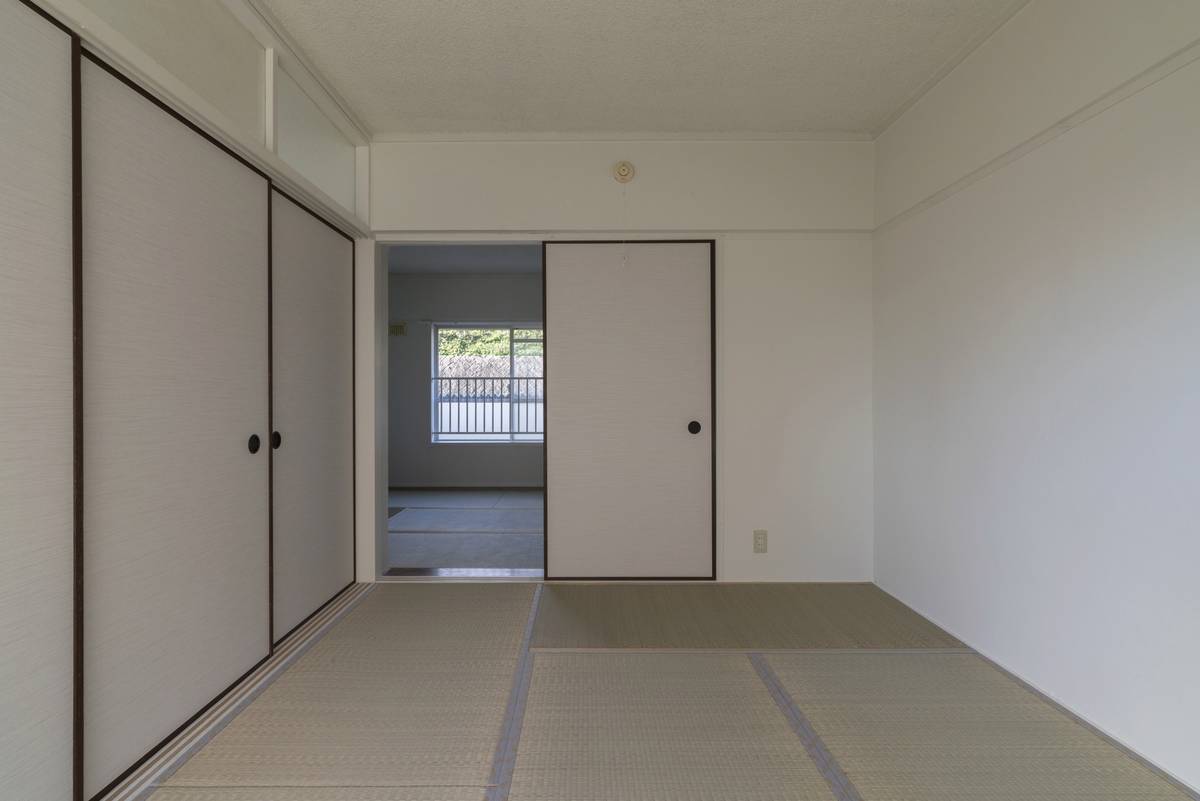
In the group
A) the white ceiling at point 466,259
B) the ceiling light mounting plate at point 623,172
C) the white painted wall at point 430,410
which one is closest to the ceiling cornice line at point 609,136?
the ceiling light mounting plate at point 623,172

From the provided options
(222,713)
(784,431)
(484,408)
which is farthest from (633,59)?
(484,408)

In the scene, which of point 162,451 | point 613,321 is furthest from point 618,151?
point 162,451

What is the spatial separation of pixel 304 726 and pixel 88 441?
109 cm

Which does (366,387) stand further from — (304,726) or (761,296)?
(761,296)

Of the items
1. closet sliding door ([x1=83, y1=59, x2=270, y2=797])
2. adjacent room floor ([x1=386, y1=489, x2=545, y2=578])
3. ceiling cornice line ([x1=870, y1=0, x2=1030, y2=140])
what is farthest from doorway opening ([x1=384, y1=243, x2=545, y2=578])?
closet sliding door ([x1=83, y1=59, x2=270, y2=797])

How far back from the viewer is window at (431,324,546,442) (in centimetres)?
732

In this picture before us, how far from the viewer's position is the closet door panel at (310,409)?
2.57 meters

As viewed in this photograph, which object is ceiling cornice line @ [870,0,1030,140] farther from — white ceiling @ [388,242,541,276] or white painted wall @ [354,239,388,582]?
white ceiling @ [388,242,541,276]

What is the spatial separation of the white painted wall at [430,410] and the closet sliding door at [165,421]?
479 cm

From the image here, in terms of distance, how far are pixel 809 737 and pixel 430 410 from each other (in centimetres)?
603

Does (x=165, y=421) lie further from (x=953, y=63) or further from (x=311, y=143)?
(x=953, y=63)

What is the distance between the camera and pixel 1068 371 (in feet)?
6.80

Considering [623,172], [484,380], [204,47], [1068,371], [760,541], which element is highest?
[623,172]

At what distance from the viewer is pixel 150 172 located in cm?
176
